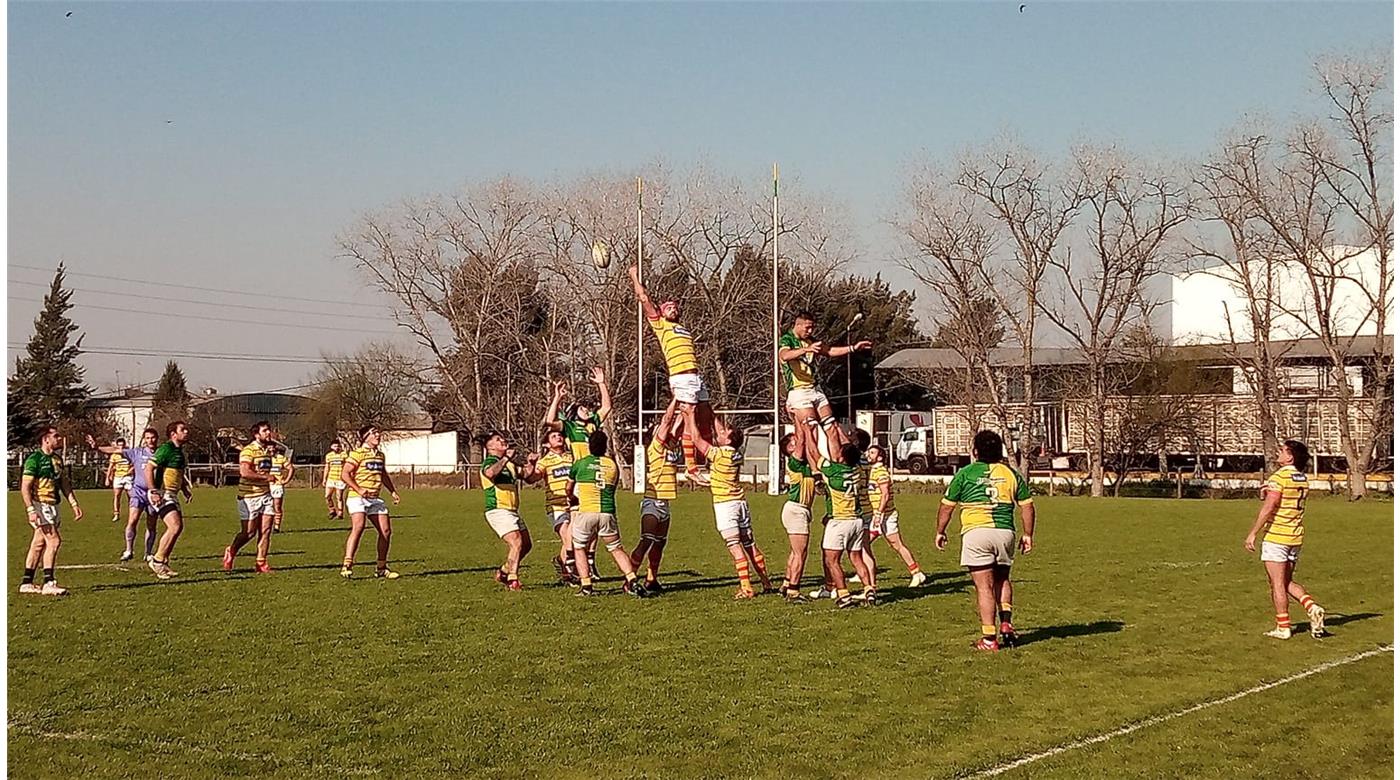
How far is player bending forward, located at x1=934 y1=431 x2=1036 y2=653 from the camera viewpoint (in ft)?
38.3

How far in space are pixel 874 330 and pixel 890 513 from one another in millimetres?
51570

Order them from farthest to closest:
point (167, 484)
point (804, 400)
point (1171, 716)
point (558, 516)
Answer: point (167, 484) < point (558, 516) < point (804, 400) < point (1171, 716)

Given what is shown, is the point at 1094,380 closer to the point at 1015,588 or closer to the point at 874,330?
the point at 874,330

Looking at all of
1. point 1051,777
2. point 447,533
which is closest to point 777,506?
point 447,533

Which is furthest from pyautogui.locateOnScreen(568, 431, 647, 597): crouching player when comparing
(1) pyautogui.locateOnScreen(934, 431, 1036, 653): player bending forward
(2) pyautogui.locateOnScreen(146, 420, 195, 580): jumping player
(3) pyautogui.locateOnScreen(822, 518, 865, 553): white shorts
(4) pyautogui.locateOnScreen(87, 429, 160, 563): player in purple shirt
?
(4) pyautogui.locateOnScreen(87, 429, 160, 563): player in purple shirt

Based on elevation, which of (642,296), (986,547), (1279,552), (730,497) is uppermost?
(642,296)

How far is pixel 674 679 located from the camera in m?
10.6

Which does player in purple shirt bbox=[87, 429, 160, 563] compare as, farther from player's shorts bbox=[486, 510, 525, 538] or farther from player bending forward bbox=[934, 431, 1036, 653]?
player bending forward bbox=[934, 431, 1036, 653]

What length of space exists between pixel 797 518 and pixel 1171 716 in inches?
233

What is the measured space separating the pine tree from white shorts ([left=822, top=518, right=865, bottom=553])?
58668 mm

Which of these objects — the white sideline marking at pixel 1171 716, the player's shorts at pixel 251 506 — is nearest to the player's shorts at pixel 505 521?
the player's shorts at pixel 251 506

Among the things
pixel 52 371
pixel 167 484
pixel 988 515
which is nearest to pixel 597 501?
pixel 988 515

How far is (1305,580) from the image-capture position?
17.8 metres

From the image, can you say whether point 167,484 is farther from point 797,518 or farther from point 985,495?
point 985,495
